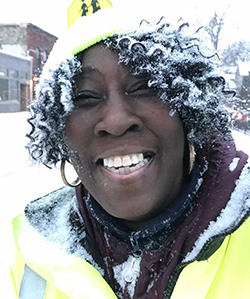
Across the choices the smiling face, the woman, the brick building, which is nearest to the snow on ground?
the woman

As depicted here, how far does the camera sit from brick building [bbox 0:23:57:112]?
70.3 ft

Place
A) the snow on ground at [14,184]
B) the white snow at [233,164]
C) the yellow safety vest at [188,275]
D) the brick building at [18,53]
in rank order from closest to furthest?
the yellow safety vest at [188,275], the white snow at [233,164], the snow on ground at [14,184], the brick building at [18,53]

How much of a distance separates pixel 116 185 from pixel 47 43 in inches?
1108

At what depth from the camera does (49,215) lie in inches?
63.7

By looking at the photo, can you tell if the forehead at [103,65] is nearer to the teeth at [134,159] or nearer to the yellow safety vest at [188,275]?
the teeth at [134,159]

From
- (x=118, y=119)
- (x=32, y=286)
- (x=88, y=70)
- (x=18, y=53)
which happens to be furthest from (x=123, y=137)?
(x=18, y=53)

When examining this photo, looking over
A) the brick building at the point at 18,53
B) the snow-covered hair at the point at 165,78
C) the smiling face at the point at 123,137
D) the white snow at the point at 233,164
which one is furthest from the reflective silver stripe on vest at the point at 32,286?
the brick building at the point at 18,53

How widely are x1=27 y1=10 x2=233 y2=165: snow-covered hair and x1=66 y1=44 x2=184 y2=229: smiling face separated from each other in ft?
0.14

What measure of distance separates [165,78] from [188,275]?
0.77 meters

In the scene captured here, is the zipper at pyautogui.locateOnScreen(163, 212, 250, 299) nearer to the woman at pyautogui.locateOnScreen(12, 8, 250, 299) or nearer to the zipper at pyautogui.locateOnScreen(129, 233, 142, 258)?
the woman at pyautogui.locateOnScreen(12, 8, 250, 299)

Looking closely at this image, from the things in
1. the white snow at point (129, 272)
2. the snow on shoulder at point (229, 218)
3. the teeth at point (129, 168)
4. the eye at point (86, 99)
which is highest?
the eye at point (86, 99)

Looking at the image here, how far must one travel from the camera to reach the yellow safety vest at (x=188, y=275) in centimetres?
112

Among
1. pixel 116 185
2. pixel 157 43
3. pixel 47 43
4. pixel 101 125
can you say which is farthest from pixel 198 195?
pixel 47 43

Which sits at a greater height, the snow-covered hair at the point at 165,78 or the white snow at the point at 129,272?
the snow-covered hair at the point at 165,78
